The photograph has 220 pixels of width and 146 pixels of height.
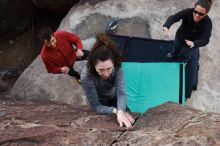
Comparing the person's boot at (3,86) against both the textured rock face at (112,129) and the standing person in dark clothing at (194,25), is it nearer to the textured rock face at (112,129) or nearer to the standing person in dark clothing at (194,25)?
the standing person in dark clothing at (194,25)

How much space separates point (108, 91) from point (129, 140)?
743 millimetres

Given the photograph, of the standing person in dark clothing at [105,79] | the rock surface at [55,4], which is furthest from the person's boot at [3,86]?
the standing person in dark clothing at [105,79]

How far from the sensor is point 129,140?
3531 millimetres

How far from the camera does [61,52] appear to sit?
17.9 ft

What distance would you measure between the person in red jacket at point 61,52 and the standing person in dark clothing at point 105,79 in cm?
143

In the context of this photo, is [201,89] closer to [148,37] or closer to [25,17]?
[148,37]

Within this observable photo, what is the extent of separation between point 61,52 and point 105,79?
1.62m

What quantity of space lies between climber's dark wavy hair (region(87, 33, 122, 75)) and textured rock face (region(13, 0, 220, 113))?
Answer: 12.3ft

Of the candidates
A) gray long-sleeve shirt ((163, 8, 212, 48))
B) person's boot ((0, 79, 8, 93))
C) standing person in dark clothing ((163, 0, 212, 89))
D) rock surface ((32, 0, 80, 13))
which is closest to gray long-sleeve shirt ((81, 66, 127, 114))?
standing person in dark clothing ((163, 0, 212, 89))

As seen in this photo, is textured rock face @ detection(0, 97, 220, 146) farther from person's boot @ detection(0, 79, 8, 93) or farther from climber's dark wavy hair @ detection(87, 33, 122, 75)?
person's boot @ detection(0, 79, 8, 93)

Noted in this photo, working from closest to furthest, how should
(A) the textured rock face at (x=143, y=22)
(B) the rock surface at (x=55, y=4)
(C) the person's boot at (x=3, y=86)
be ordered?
(A) the textured rock face at (x=143, y=22)
(B) the rock surface at (x=55, y=4)
(C) the person's boot at (x=3, y=86)

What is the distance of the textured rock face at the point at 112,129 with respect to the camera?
3459 mm

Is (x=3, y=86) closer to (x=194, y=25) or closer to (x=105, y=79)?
(x=194, y=25)

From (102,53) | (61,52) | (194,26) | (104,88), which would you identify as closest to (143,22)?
(194,26)
